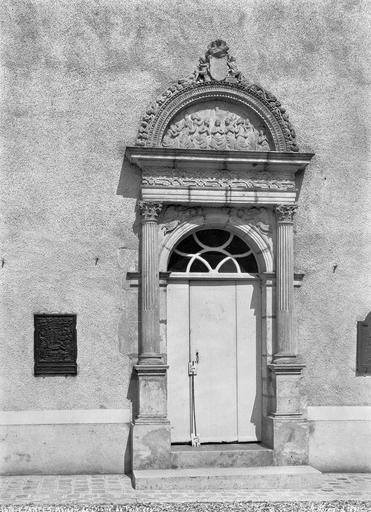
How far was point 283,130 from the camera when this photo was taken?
10.4 meters

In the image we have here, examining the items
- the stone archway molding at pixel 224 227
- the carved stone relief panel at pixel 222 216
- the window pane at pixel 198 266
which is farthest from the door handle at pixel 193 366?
the carved stone relief panel at pixel 222 216

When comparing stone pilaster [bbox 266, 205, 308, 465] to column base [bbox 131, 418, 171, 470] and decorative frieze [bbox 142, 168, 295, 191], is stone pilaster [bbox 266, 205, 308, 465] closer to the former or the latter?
decorative frieze [bbox 142, 168, 295, 191]

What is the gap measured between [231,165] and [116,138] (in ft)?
4.71

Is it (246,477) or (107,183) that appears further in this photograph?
(107,183)

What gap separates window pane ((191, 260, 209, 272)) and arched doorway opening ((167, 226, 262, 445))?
1cm

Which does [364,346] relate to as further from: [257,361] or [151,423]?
[151,423]

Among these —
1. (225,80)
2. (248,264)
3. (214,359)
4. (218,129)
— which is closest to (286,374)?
(214,359)

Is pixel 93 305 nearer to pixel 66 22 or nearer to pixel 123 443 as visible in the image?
pixel 123 443

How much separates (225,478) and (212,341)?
1806mm

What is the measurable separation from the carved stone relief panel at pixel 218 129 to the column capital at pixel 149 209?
0.81 m

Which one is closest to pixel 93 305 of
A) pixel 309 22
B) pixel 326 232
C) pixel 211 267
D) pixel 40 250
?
pixel 40 250

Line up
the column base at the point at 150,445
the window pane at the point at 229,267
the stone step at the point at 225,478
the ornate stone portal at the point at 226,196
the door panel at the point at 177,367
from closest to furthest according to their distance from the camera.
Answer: the stone step at the point at 225,478, the column base at the point at 150,445, the ornate stone portal at the point at 226,196, the door panel at the point at 177,367, the window pane at the point at 229,267

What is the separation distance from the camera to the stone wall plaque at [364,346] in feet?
34.7

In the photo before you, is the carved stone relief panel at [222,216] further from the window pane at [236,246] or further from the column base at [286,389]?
the column base at [286,389]
